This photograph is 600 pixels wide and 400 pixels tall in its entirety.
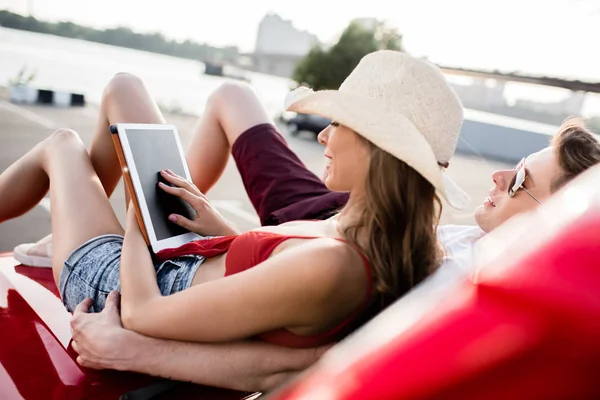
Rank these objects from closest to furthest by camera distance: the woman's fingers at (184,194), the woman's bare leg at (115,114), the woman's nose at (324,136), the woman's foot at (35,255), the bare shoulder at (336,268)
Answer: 1. the bare shoulder at (336,268)
2. the woman's nose at (324,136)
3. the woman's fingers at (184,194)
4. the woman's foot at (35,255)
5. the woman's bare leg at (115,114)

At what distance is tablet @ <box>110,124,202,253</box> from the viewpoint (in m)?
1.79

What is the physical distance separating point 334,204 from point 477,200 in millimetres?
6853

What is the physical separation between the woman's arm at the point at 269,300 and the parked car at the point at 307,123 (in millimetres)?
13723

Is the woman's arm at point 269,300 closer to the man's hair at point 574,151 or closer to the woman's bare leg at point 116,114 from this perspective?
the man's hair at point 574,151

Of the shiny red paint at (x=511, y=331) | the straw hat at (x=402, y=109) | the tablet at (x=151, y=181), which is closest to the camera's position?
the shiny red paint at (x=511, y=331)

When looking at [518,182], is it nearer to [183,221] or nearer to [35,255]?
[183,221]

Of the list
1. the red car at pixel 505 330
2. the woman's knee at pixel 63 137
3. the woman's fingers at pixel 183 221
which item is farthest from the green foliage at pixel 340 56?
the red car at pixel 505 330

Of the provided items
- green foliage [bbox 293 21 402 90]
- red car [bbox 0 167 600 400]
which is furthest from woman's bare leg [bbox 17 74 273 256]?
green foliage [bbox 293 21 402 90]

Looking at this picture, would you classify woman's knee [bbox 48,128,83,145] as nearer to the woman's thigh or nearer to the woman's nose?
the woman's thigh

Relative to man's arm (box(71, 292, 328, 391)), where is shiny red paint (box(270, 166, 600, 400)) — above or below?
above

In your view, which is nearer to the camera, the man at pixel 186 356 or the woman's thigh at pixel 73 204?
the man at pixel 186 356

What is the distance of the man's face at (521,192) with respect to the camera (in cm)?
192

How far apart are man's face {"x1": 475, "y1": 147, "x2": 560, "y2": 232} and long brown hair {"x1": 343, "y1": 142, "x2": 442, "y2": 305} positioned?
0.61 m

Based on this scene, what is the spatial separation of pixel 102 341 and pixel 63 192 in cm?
79
